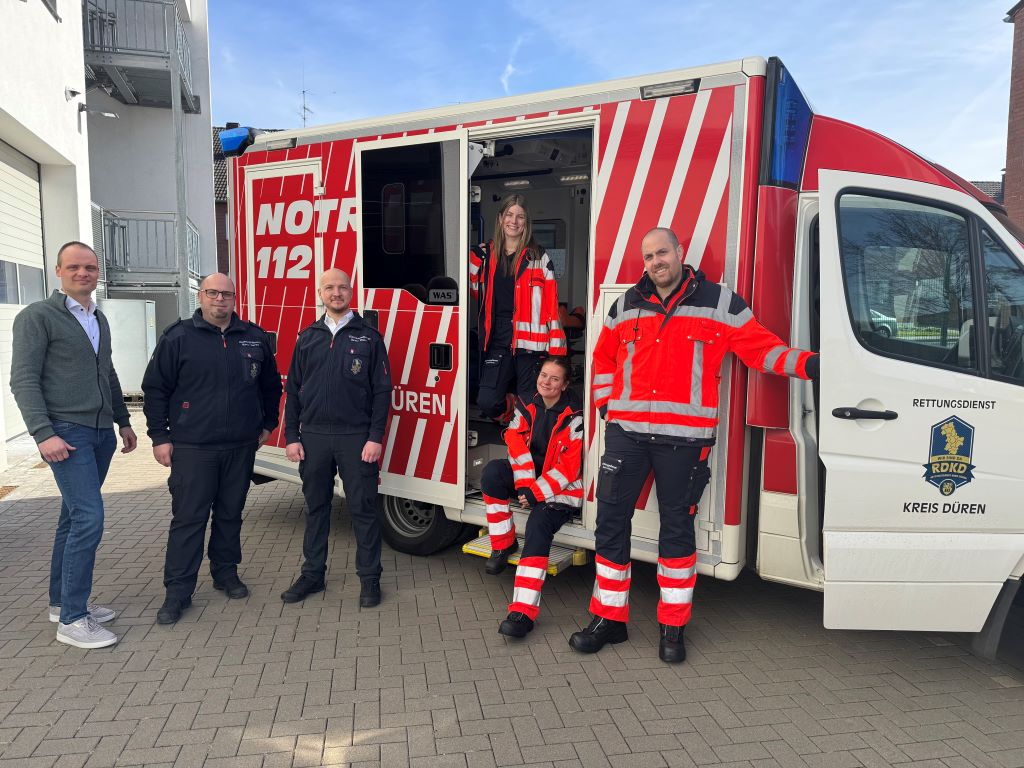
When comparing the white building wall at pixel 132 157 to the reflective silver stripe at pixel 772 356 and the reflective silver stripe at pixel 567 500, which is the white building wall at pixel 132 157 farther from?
the reflective silver stripe at pixel 772 356

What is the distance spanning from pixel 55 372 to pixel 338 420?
1.31 m

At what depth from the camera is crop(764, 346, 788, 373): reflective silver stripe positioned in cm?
321

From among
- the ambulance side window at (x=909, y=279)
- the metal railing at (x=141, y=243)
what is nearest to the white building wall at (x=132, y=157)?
the metal railing at (x=141, y=243)

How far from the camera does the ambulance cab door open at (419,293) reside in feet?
14.1

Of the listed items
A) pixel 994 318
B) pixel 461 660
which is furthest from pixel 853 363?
pixel 461 660

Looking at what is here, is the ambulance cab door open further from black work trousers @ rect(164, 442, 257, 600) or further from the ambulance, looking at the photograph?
black work trousers @ rect(164, 442, 257, 600)

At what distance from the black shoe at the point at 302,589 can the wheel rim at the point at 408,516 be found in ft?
2.49

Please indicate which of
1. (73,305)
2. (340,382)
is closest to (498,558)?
(340,382)

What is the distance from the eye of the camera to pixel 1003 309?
3133 mm

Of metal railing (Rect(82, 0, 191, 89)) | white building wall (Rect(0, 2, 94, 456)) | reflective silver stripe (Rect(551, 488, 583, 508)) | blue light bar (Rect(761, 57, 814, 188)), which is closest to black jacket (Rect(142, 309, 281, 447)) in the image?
reflective silver stripe (Rect(551, 488, 583, 508))

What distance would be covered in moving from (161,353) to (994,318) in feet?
12.5

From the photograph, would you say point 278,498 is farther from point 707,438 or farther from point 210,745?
point 707,438

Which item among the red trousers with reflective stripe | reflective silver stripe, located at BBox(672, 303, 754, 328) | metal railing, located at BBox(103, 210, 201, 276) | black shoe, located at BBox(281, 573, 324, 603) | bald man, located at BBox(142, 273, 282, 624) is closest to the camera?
reflective silver stripe, located at BBox(672, 303, 754, 328)

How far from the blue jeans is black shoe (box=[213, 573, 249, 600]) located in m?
0.74
